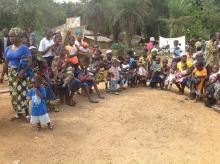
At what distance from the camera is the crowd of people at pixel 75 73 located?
8.07 meters

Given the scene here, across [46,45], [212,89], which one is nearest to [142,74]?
[212,89]

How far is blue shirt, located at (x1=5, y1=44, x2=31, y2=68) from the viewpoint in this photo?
A: 8.03 metres

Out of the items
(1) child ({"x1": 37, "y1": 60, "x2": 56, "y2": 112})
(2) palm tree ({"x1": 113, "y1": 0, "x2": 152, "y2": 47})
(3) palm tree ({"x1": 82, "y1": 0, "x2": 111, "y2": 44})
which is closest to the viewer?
(1) child ({"x1": 37, "y1": 60, "x2": 56, "y2": 112})

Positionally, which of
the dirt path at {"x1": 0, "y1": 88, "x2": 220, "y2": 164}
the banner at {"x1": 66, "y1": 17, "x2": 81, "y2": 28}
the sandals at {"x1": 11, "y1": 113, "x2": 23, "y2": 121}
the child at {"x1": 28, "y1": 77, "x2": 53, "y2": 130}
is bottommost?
the dirt path at {"x1": 0, "y1": 88, "x2": 220, "y2": 164}

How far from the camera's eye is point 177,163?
6.88 m

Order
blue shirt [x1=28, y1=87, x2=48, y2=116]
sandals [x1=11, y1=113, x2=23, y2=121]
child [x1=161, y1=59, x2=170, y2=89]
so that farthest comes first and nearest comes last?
child [x1=161, y1=59, x2=170, y2=89], sandals [x1=11, y1=113, x2=23, y2=121], blue shirt [x1=28, y1=87, x2=48, y2=116]

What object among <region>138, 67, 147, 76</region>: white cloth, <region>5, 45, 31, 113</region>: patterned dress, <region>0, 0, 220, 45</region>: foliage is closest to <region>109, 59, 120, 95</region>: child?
<region>138, 67, 147, 76</region>: white cloth

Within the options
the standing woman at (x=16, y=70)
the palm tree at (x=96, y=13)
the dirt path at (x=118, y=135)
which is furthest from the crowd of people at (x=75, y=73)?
the palm tree at (x=96, y=13)

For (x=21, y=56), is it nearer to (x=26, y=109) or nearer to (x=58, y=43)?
(x=26, y=109)

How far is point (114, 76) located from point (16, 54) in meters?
4.08

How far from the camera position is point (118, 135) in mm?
8039

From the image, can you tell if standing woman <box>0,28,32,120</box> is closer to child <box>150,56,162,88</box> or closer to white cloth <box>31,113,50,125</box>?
white cloth <box>31,113,50,125</box>

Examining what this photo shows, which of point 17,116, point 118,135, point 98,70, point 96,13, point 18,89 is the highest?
point 96,13

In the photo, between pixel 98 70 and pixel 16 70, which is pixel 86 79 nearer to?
pixel 98 70
